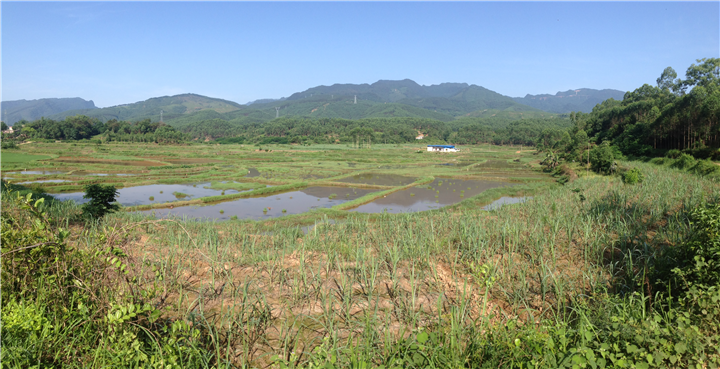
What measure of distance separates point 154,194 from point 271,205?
10.3 m

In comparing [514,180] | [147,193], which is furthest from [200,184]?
[514,180]

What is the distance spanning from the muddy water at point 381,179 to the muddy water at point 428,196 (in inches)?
109

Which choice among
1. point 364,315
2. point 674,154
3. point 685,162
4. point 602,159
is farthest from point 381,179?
point 364,315

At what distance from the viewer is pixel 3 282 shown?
10.8ft

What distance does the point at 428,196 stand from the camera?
28.1m

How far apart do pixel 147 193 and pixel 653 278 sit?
30.9 meters

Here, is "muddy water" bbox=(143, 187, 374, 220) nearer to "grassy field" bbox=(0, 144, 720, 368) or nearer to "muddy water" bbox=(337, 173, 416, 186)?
"muddy water" bbox=(337, 173, 416, 186)

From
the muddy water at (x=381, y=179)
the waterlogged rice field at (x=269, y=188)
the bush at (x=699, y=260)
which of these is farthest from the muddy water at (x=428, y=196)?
the bush at (x=699, y=260)

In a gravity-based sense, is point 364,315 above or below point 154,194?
above

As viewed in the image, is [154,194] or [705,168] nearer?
[705,168]

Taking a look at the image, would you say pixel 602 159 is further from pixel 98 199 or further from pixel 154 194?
pixel 154 194

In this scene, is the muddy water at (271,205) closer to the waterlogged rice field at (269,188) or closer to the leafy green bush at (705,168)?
the waterlogged rice field at (269,188)

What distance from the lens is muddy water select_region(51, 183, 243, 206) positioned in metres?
24.5

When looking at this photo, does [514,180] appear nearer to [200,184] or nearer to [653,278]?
[200,184]
